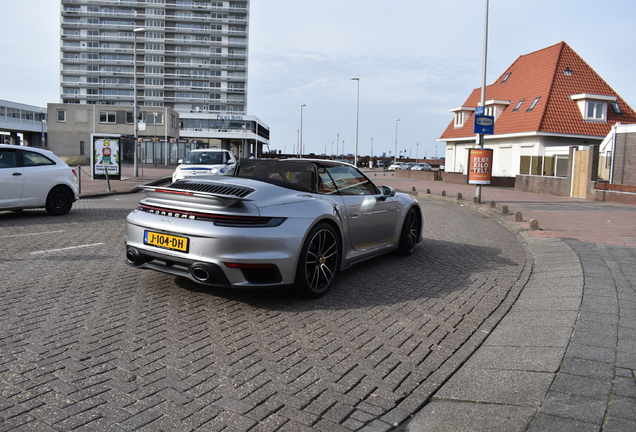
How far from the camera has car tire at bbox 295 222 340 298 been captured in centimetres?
520

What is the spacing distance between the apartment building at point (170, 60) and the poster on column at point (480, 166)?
86558 mm

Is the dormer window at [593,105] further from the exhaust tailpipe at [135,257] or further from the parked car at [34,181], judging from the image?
the exhaust tailpipe at [135,257]

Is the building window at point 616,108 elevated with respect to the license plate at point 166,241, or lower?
elevated

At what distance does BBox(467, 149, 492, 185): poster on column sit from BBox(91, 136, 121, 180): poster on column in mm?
14941

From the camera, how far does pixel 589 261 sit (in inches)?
297

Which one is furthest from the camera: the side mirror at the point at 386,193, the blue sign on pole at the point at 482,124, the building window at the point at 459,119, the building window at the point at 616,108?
the building window at the point at 459,119

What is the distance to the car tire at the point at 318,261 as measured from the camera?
5.20 meters

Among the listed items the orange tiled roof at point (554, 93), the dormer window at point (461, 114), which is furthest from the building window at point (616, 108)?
the dormer window at point (461, 114)

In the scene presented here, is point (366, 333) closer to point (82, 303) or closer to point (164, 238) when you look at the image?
point (164, 238)

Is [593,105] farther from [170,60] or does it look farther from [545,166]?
[170,60]

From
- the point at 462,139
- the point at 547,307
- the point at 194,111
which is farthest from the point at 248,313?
the point at 194,111

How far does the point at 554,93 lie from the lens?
35.9 meters

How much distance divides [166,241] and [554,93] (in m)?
36.0

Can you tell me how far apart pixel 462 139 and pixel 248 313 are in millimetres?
40969
